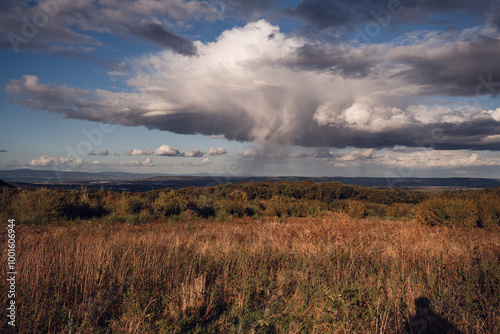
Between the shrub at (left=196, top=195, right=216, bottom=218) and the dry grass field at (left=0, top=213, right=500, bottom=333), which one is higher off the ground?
the dry grass field at (left=0, top=213, right=500, bottom=333)

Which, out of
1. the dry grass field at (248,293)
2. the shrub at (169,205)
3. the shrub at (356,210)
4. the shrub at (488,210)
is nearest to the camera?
the dry grass field at (248,293)

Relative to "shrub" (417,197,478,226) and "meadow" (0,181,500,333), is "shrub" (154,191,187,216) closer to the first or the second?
"meadow" (0,181,500,333)

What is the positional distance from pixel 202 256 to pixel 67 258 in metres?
2.65

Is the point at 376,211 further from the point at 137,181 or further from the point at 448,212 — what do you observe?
the point at 137,181

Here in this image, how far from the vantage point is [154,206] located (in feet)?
57.1

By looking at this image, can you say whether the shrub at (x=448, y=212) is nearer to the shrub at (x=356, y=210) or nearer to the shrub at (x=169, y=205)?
the shrub at (x=356, y=210)

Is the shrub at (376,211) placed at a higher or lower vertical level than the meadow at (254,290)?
lower

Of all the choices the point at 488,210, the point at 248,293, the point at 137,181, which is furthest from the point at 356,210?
the point at 137,181

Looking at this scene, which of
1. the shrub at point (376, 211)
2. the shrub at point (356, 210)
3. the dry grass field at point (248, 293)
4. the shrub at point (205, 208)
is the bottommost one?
the shrub at point (376, 211)

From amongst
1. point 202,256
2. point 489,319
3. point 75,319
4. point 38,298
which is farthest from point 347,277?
point 38,298

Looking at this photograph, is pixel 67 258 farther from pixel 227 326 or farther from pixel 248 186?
pixel 248 186

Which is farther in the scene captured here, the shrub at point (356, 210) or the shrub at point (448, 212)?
the shrub at point (356, 210)

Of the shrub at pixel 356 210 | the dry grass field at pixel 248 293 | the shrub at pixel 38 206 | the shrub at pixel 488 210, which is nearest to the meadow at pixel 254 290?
the dry grass field at pixel 248 293

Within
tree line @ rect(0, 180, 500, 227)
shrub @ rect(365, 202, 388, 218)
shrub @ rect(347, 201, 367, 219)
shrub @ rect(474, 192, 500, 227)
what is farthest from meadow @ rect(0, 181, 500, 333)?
shrub @ rect(365, 202, 388, 218)
